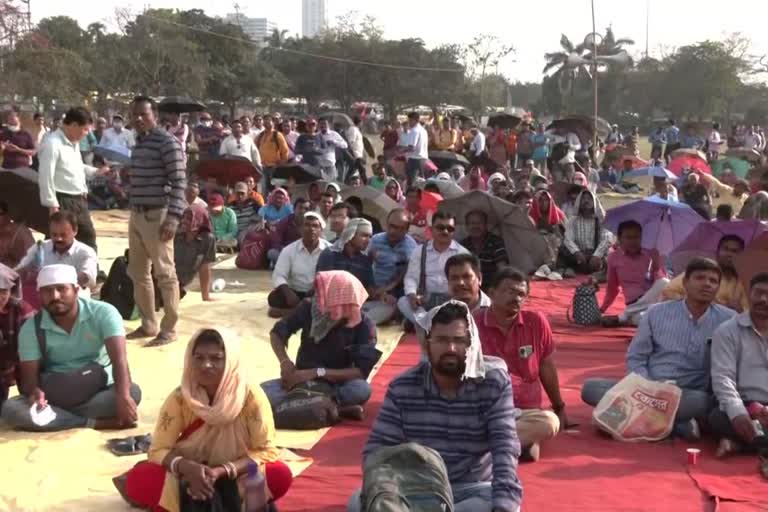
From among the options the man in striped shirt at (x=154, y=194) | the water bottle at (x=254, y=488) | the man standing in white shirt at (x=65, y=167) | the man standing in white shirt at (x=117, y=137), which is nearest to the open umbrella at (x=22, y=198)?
the man standing in white shirt at (x=65, y=167)

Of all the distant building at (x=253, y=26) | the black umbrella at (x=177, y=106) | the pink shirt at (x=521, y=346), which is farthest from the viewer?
the distant building at (x=253, y=26)

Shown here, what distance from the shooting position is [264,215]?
12258mm

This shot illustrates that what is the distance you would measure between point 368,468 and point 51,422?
108 inches

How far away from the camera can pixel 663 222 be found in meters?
9.52

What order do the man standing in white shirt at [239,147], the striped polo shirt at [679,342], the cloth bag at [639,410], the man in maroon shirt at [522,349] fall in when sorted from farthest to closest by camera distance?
the man standing in white shirt at [239,147] → the striped polo shirt at [679,342] → the cloth bag at [639,410] → the man in maroon shirt at [522,349]

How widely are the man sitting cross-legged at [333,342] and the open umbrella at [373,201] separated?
5.73 meters

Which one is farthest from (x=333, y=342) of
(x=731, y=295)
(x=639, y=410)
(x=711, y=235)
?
(x=711, y=235)

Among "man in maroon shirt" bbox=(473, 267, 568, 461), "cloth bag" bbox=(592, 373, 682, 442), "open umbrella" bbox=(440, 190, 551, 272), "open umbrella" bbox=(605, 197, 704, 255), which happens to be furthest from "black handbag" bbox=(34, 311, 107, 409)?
"open umbrella" bbox=(605, 197, 704, 255)

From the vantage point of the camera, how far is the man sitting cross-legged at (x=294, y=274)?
9297 millimetres

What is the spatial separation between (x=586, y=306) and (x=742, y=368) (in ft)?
11.9

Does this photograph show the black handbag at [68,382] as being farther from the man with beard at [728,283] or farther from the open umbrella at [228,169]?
the open umbrella at [228,169]

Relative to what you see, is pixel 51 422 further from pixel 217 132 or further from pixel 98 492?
pixel 217 132

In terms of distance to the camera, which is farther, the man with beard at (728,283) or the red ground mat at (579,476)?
the man with beard at (728,283)

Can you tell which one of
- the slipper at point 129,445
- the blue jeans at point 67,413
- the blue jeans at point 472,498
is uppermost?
the blue jeans at point 472,498
